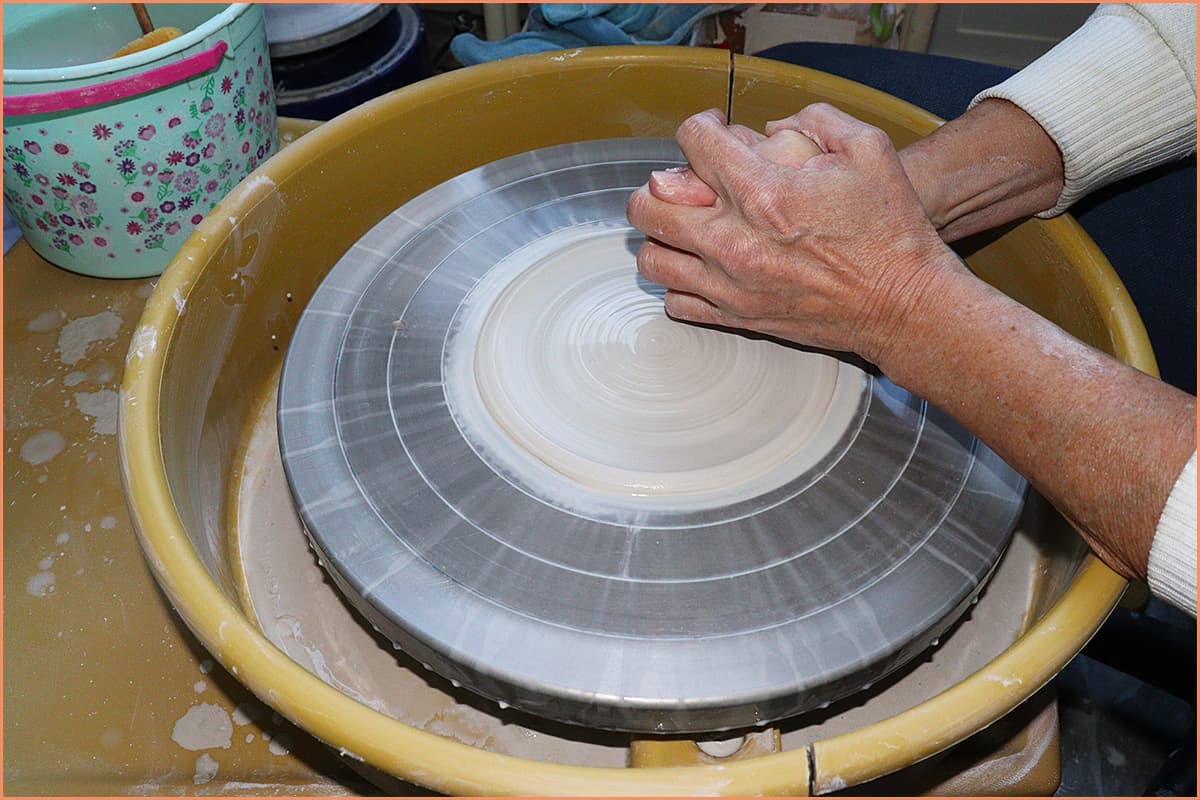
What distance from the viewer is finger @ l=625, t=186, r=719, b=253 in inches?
38.6

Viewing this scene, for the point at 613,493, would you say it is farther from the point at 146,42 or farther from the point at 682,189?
the point at 146,42

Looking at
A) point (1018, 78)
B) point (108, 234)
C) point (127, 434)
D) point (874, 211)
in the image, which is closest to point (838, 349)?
point (874, 211)

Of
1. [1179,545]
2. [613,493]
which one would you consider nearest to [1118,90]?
[1179,545]

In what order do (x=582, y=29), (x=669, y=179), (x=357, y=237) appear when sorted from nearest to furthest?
(x=669, y=179)
(x=357, y=237)
(x=582, y=29)

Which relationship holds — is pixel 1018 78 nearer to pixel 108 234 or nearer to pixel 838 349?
pixel 838 349

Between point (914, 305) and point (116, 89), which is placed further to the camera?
point (116, 89)

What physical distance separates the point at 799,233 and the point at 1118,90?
1.63 feet

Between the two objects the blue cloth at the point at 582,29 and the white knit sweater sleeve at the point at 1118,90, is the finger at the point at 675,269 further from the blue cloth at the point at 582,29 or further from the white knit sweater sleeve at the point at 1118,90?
Result: the blue cloth at the point at 582,29

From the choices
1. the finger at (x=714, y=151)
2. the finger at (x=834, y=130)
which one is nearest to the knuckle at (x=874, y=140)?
the finger at (x=834, y=130)

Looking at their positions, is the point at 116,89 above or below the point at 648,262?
above

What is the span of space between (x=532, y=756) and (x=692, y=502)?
34cm

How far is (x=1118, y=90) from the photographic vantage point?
1124mm

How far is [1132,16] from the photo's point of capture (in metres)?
1.14

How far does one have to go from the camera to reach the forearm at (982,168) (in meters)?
1.12
